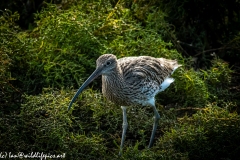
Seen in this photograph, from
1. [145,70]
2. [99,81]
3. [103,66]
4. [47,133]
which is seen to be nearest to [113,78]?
[103,66]

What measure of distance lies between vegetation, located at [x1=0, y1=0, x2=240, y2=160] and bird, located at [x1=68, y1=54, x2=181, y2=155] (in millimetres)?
332

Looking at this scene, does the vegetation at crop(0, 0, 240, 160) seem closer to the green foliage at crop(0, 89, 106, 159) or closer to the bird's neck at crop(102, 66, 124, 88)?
the green foliage at crop(0, 89, 106, 159)

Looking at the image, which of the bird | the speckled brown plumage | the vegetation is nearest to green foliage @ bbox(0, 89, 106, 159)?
the vegetation

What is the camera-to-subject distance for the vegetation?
6633 mm

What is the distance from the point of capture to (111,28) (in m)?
8.50

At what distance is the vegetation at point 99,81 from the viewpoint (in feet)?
21.8

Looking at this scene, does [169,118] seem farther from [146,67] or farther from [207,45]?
[207,45]

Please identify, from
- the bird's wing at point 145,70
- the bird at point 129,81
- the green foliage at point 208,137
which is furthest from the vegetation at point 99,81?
the bird's wing at point 145,70

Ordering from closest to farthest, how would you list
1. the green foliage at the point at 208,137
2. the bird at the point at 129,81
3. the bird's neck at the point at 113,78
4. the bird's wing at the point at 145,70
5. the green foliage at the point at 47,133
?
the green foliage at the point at 47,133
the green foliage at the point at 208,137
the bird at the point at 129,81
the bird's neck at the point at 113,78
the bird's wing at the point at 145,70

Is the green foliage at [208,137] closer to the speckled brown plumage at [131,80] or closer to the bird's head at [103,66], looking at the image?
the speckled brown plumage at [131,80]

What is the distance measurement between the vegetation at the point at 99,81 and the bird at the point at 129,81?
0.33 metres

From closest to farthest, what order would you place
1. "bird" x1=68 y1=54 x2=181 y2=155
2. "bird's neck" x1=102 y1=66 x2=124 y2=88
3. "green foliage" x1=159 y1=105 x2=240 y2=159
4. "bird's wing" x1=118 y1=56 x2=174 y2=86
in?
"green foliage" x1=159 y1=105 x2=240 y2=159 → "bird" x1=68 y1=54 x2=181 y2=155 → "bird's neck" x1=102 y1=66 x2=124 y2=88 → "bird's wing" x1=118 y1=56 x2=174 y2=86

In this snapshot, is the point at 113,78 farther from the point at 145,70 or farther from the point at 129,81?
the point at 145,70

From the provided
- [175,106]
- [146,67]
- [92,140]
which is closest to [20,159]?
[92,140]
